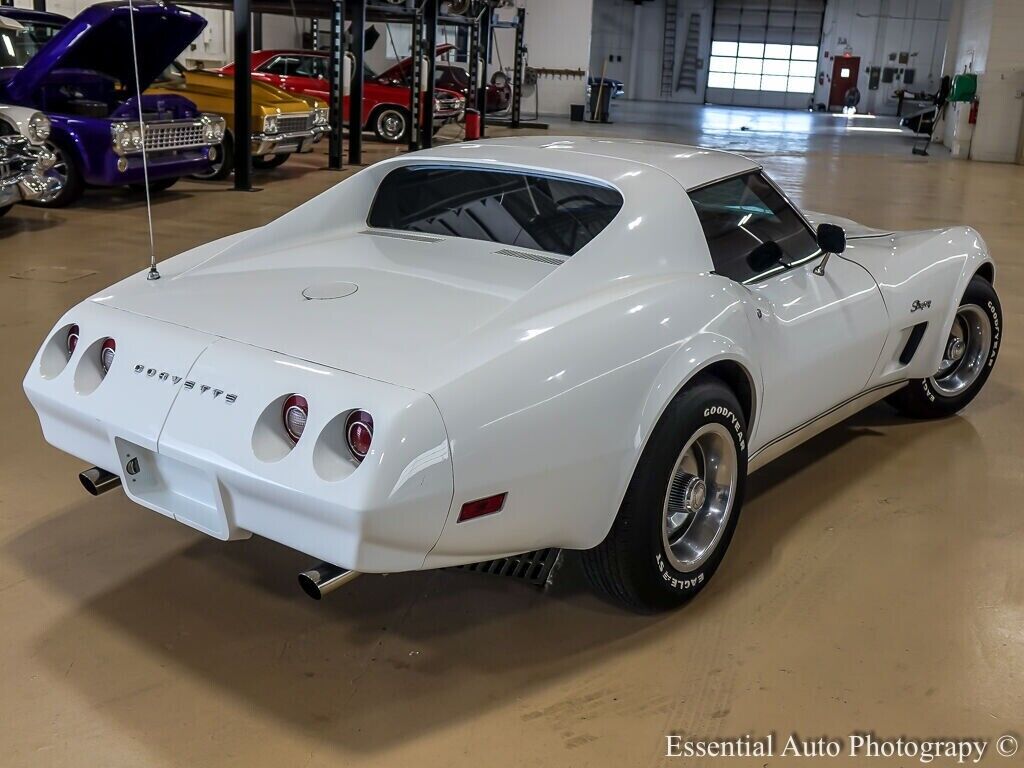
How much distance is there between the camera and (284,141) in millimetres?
11773

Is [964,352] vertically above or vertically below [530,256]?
below

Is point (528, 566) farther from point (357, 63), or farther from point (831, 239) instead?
point (357, 63)

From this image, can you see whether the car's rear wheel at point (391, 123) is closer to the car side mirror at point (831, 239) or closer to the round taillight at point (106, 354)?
the car side mirror at point (831, 239)

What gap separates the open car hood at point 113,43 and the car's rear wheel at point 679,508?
267 inches

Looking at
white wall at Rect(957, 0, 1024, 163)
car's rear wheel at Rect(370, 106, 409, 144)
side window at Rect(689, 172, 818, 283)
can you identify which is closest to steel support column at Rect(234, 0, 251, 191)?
car's rear wheel at Rect(370, 106, 409, 144)

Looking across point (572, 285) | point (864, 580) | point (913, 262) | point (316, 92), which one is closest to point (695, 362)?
point (572, 285)

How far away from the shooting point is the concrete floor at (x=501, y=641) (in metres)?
2.21

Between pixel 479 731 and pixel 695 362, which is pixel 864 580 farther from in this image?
pixel 479 731

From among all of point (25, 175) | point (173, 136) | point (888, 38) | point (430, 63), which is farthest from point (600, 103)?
point (25, 175)

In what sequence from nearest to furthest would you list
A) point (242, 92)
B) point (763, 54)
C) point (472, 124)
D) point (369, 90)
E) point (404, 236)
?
point (404, 236) < point (242, 92) < point (369, 90) < point (472, 124) < point (763, 54)

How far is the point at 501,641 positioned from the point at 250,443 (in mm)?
869

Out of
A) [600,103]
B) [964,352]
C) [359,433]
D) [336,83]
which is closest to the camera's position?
[359,433]

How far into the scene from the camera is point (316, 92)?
49.2 ft

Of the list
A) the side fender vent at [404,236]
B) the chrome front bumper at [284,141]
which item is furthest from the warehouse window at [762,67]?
the side fender vent at [404,236]
